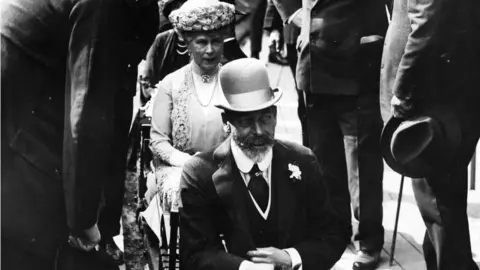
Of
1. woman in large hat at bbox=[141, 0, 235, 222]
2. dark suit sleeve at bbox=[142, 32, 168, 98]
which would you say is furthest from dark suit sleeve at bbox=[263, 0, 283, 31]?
woman in large hat at bbox=[141, 0, 235, 222]

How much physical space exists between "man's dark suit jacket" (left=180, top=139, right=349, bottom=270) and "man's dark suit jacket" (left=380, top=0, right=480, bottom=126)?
144 centimetres

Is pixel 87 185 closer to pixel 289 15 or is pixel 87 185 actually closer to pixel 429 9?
pixel 429 9

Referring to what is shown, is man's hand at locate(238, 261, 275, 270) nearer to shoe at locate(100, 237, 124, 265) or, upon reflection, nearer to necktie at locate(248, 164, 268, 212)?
necktie at locate(248, 164, 268, 212)

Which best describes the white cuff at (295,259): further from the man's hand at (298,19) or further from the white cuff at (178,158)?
the man's hand at (298,19)

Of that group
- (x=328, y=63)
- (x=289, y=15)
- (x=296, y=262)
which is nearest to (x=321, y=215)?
(x=296, y=262)

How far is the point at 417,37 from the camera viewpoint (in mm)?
6438

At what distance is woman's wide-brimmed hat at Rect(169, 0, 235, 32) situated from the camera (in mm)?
7133

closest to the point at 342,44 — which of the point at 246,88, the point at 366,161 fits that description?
the point at 366,161

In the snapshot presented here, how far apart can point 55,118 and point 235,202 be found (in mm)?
1105

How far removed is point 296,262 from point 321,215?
0.28 meters

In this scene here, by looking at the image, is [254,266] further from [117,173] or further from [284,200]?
[117,173]

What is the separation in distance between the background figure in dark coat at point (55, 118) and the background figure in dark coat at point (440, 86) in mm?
1757

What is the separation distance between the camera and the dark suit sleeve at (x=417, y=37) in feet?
20.8

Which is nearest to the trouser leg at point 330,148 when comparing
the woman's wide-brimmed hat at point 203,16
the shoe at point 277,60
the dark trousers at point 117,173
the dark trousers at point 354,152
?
the dark trousers at point 354,152
